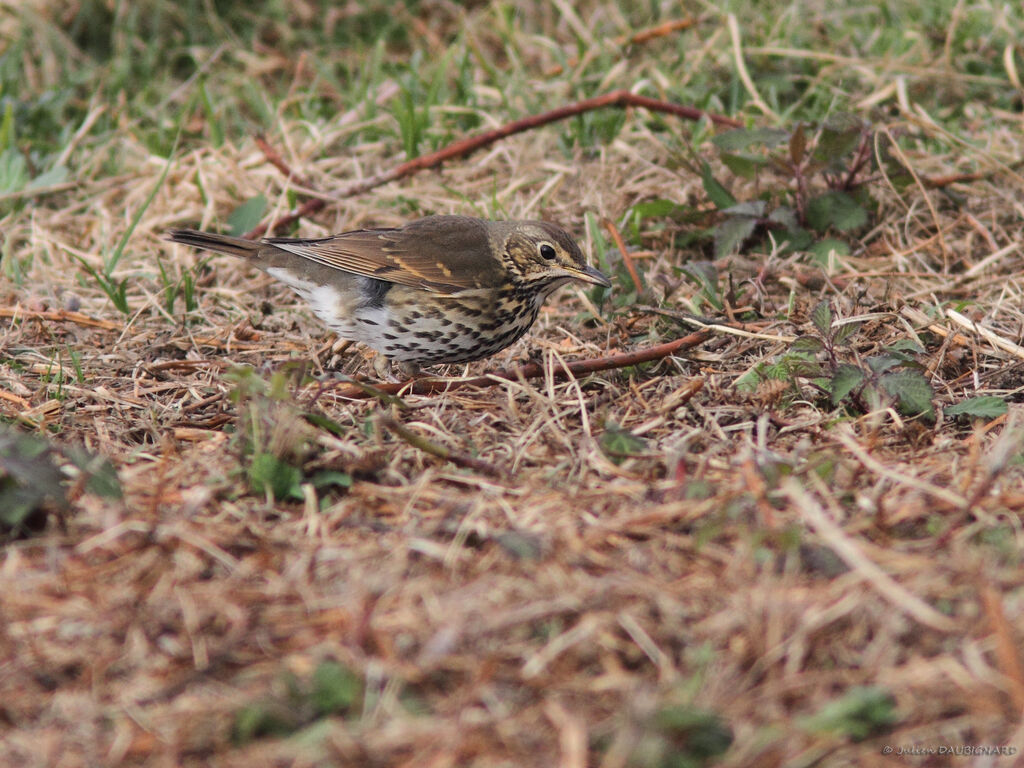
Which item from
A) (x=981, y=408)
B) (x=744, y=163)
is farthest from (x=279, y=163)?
(x=981, y=408)

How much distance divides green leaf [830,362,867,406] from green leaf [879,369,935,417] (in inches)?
3.0

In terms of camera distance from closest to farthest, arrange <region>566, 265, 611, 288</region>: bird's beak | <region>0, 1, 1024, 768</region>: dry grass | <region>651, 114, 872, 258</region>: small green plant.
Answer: <region>0, 1, 1024, 768</region>: dry grass
<region>566, 265, 611, 288</region>: bird's beak
<region>651, 114, 872, 258</region>: small green plant

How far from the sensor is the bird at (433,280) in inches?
185

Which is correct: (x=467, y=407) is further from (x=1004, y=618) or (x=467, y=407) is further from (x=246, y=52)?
(x=246, y=52)

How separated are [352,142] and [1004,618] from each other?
521 cm

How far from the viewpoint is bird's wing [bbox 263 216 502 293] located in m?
4.80

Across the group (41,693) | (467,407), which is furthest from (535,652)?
(467,407)

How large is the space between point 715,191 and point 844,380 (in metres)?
1.98

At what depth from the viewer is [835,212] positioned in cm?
537

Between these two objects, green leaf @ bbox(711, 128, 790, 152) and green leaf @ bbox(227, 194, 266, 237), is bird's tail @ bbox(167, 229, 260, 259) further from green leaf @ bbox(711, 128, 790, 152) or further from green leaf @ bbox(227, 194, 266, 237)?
green leaf @ bbox(711, 128, 790, 152)

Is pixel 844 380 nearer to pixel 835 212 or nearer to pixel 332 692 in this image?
pixel 835 212

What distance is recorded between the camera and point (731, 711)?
2307mm

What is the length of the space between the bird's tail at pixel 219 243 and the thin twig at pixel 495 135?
3.22 feet

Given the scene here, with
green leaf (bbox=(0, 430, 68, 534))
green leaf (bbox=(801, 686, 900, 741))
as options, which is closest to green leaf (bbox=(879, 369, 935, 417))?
green leaf (bbox=(801, 686, 900, 741))
